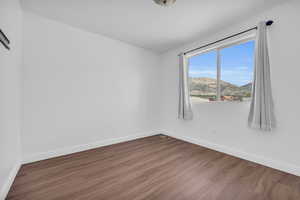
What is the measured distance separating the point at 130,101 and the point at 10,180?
224 centimetres

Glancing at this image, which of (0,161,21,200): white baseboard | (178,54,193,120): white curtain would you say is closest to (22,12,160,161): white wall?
(0,161,21,200): white baseboard

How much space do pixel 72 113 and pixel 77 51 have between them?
3.87 ft

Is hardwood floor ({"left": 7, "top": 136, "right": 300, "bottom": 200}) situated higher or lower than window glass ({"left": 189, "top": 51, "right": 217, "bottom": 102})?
lower

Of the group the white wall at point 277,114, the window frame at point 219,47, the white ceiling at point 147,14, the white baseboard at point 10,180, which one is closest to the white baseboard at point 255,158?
the white wall at point 277,114

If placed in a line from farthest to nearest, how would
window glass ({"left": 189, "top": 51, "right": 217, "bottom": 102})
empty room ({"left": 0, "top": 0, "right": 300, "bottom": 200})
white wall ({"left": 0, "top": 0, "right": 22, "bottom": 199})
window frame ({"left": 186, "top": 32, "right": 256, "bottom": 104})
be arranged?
1. window glass ({"left": 189, "top": 51, "right": 217, "bottom": 102})
2. window frame ({"left": 186, "top": 32, "right": 256, "bottom": 104})
3. empty room ({"left": 0, "top": 0, "right": 300, "bottom": 200})
4. white wall ({"left": 0, "top": 0, "right": 22, "bottom": 199})

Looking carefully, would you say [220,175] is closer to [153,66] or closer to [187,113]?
[187,113]

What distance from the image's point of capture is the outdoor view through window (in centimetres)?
223

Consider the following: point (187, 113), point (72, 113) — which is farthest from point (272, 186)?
point (72, 113)

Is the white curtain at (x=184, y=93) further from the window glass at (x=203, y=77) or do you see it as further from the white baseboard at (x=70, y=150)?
the white baseboard at (x=70, y=150)

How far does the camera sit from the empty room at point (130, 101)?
1.47m

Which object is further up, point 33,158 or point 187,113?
point 187,113

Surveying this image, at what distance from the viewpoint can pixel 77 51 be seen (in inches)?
94.0

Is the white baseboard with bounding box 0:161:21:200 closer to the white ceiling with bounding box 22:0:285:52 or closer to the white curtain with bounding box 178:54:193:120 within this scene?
the white ceiling with bounding box 22:0:285:52

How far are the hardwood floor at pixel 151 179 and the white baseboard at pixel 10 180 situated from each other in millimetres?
53
